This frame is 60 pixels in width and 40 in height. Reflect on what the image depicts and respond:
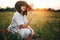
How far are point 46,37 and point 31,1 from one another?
37 centimetres

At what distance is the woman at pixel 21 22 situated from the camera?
1634mm

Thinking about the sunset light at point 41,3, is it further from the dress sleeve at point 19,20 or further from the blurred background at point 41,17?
the dress sleeve at point 19,20

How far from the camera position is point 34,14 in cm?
166

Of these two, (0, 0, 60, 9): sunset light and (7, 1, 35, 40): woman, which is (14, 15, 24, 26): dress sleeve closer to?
(7, 1, 35, 40): woman

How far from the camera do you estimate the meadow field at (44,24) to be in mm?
1650

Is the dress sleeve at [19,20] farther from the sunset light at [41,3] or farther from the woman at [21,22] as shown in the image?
the sunset light at [41,3]

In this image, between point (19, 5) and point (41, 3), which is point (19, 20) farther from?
point (41, 3)

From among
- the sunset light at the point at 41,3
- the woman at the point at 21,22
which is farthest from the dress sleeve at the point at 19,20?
the sunset light at the point at 41,3

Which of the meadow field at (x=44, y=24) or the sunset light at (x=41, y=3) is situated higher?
the sunset light at (x=41, y=3)

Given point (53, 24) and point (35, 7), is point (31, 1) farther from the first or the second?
point (53, 24)

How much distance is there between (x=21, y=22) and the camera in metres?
1.64

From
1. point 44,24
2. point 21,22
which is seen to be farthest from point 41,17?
point 21,22

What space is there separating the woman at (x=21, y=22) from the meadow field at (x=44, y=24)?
0.04 metres

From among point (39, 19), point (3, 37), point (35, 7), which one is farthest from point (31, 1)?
point (3, 37)
